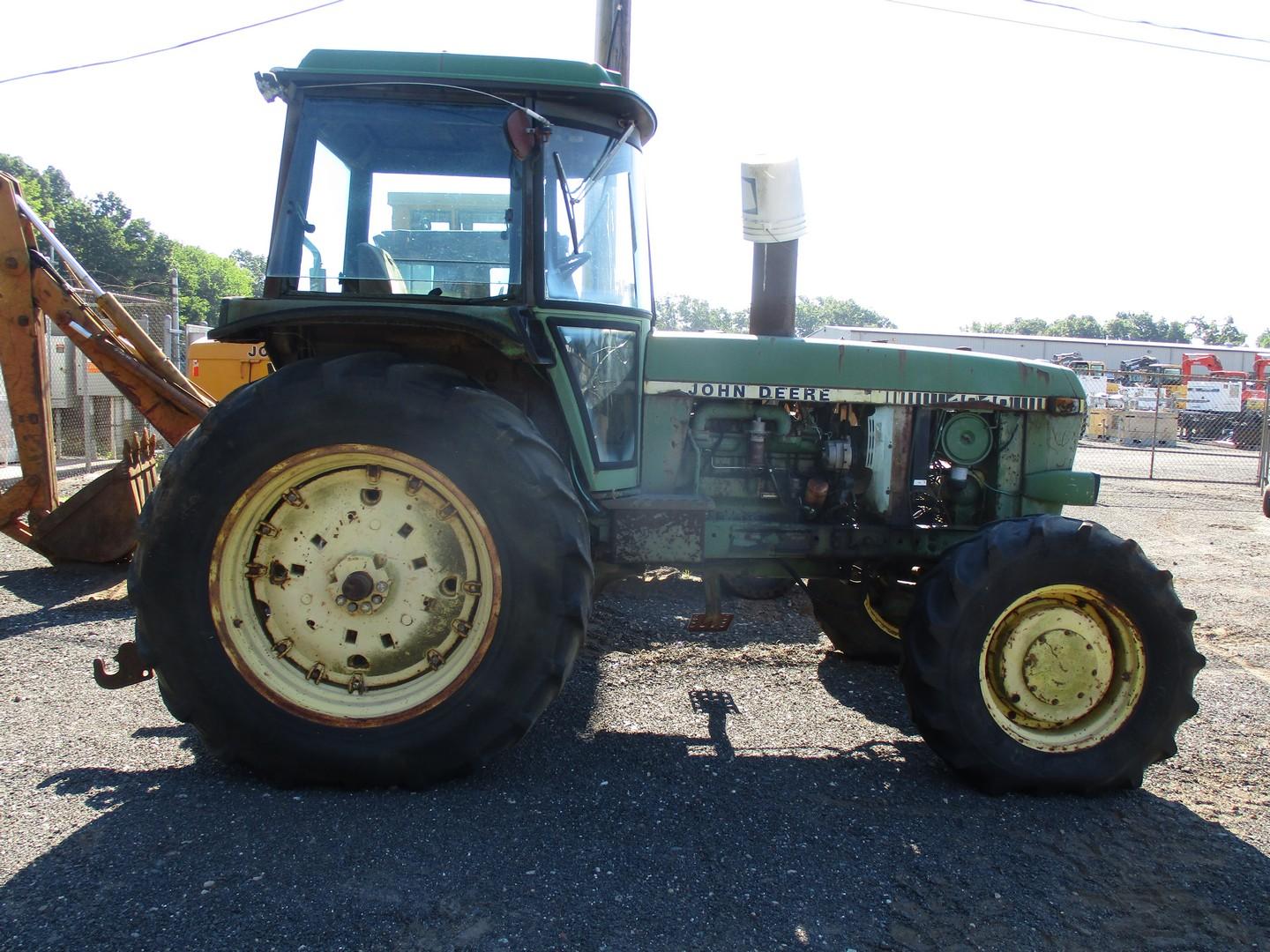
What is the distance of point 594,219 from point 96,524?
4630 mm

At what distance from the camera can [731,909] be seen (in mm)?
2408

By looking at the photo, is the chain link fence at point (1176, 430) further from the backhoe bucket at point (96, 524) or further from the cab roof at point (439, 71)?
the backhoe bucket at point (96, 524)

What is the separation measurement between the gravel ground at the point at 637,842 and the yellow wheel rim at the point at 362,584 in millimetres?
392

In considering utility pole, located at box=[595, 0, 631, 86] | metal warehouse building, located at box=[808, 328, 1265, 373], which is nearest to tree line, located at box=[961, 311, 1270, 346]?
metal warehouse building, located at box=[808, 328, 1265, 373]

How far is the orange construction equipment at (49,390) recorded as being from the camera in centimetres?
575

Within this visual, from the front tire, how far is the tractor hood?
0.85m

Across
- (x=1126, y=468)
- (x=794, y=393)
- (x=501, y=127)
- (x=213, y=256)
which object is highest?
(x=213, y=256)

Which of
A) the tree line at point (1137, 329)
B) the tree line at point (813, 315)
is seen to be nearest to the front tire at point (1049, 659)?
the tree line at point (813, 315)

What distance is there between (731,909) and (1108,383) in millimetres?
32058

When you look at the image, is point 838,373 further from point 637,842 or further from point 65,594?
point 65,594

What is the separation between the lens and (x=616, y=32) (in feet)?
28.4

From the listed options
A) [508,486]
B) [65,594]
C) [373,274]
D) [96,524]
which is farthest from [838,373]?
[96,524]

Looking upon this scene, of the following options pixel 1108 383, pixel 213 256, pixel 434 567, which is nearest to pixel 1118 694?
pixel 434 567

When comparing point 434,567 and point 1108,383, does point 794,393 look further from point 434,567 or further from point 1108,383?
point 1108,383
